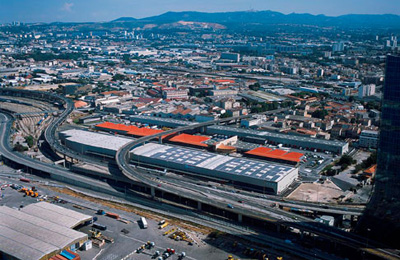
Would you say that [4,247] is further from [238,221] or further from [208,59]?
[208,59]

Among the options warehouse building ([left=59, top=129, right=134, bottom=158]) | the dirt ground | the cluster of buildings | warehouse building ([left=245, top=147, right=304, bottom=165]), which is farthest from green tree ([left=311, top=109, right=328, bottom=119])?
warehouse building ([left=59, top=129, right=134, bottom=158])

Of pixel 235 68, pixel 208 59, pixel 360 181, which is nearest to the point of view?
pixel 360 181

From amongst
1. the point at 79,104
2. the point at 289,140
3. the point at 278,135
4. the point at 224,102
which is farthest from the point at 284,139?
the point at 79,104

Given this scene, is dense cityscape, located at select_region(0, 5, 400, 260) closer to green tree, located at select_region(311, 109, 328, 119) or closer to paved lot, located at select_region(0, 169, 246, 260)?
paved lot, located at select_region(0, 169, 246, 260)

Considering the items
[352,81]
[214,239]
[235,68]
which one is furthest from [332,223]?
[235,68]

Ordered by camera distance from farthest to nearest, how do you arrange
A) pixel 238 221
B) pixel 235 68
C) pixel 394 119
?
pixel 235 68 < pixel 238 221 < pixel 394 119

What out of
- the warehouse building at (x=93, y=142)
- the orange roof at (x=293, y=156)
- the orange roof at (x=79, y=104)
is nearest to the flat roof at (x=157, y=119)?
the warehouse building at (x=93, y=142)

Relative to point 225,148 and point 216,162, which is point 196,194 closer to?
point 216,162
